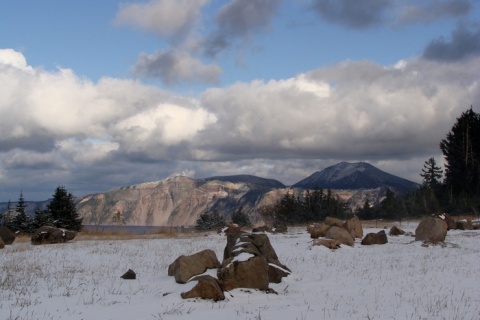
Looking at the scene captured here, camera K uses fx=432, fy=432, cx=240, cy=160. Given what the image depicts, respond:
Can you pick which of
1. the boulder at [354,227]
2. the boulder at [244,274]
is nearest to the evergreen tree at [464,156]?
the boulder at [354,227]

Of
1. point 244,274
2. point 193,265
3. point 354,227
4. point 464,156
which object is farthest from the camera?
point 464,156

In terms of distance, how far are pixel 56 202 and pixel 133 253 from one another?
109 ft

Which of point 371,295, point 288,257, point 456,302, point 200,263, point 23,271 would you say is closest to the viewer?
point 456,302

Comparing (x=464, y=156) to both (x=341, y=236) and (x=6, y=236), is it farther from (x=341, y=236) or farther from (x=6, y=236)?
(x=6, y=236)

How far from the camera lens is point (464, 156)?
7100 centimetres

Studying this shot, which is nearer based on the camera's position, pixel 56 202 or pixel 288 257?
pixel 288 257

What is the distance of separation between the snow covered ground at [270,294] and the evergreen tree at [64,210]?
32038mm

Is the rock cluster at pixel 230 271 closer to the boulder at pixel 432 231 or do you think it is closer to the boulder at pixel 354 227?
the boulder at pixel 432 231

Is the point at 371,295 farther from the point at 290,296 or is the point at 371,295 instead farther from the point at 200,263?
the point at 200,263

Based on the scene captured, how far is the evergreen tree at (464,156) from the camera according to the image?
68.2m

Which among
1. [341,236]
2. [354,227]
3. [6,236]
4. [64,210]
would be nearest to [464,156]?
[354,227]

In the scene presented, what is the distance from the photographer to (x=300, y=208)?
280 feet

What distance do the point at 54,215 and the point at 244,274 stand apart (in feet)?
155

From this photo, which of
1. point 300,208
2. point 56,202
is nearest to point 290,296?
point 56,202
